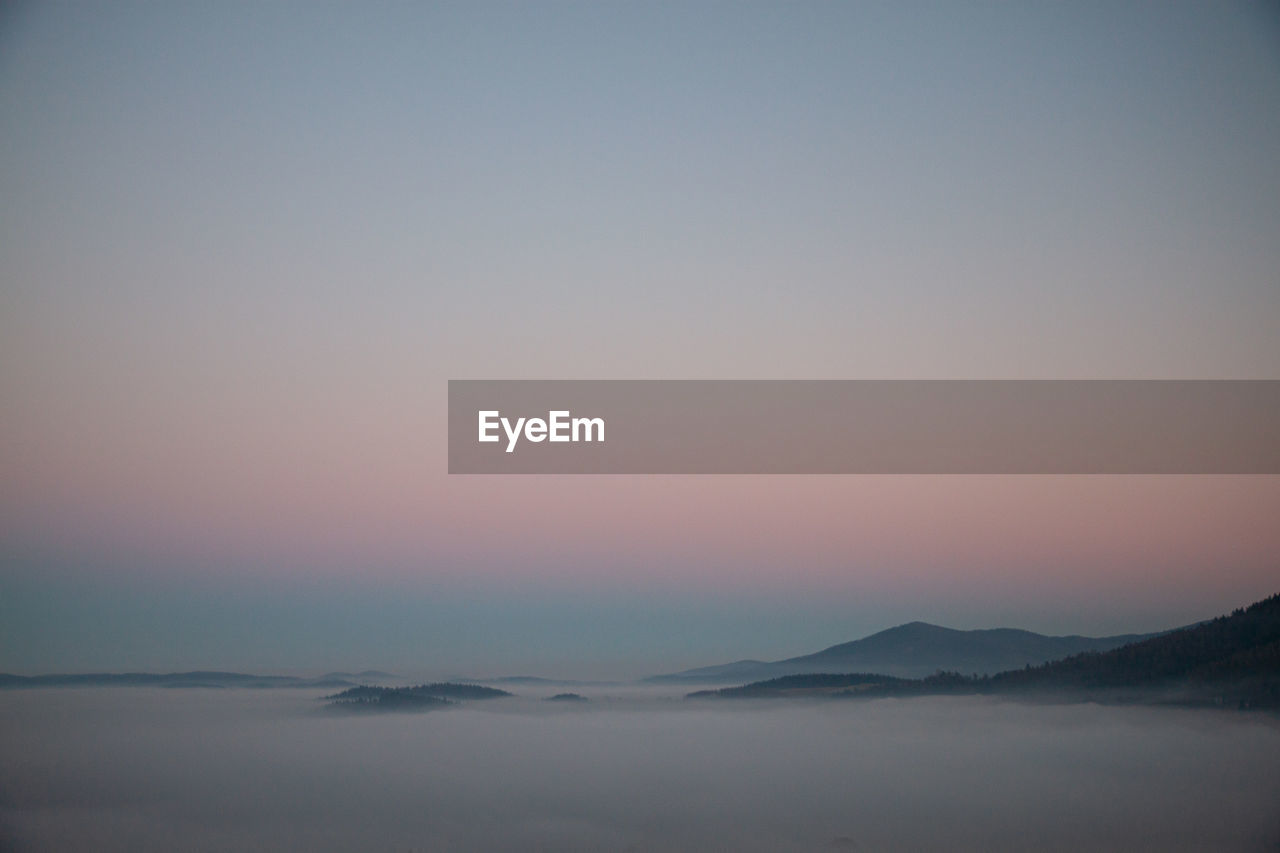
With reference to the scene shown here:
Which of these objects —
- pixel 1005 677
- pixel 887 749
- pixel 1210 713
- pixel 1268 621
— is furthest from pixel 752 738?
pixel 1268 621

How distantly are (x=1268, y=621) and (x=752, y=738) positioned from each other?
1328 inches

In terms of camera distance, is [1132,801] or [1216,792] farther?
[1132,801]

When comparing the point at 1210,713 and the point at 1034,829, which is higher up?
the point at 1210,713

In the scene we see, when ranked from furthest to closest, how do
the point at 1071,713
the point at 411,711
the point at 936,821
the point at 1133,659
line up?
the point at 1133,659 < the point at 1071,713 < the point at 411,711 < the point at 936,821

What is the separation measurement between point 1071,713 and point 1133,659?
414 inches

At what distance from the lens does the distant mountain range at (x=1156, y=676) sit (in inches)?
1914

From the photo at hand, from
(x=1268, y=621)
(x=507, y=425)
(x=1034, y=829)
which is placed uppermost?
(x=507, y=425)

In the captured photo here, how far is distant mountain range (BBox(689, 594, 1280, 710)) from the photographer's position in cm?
4862

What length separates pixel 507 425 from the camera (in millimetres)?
25922

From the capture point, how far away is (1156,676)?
57.1m

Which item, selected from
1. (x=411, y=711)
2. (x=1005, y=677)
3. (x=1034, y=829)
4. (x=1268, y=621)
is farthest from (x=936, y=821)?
(x=1268, y=621)

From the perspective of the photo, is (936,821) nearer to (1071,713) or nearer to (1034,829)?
(1034,829)

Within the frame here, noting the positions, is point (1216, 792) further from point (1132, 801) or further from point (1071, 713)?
point (1071, 713)

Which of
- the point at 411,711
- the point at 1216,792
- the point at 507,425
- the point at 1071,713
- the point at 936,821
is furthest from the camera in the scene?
the point at 1071,713
